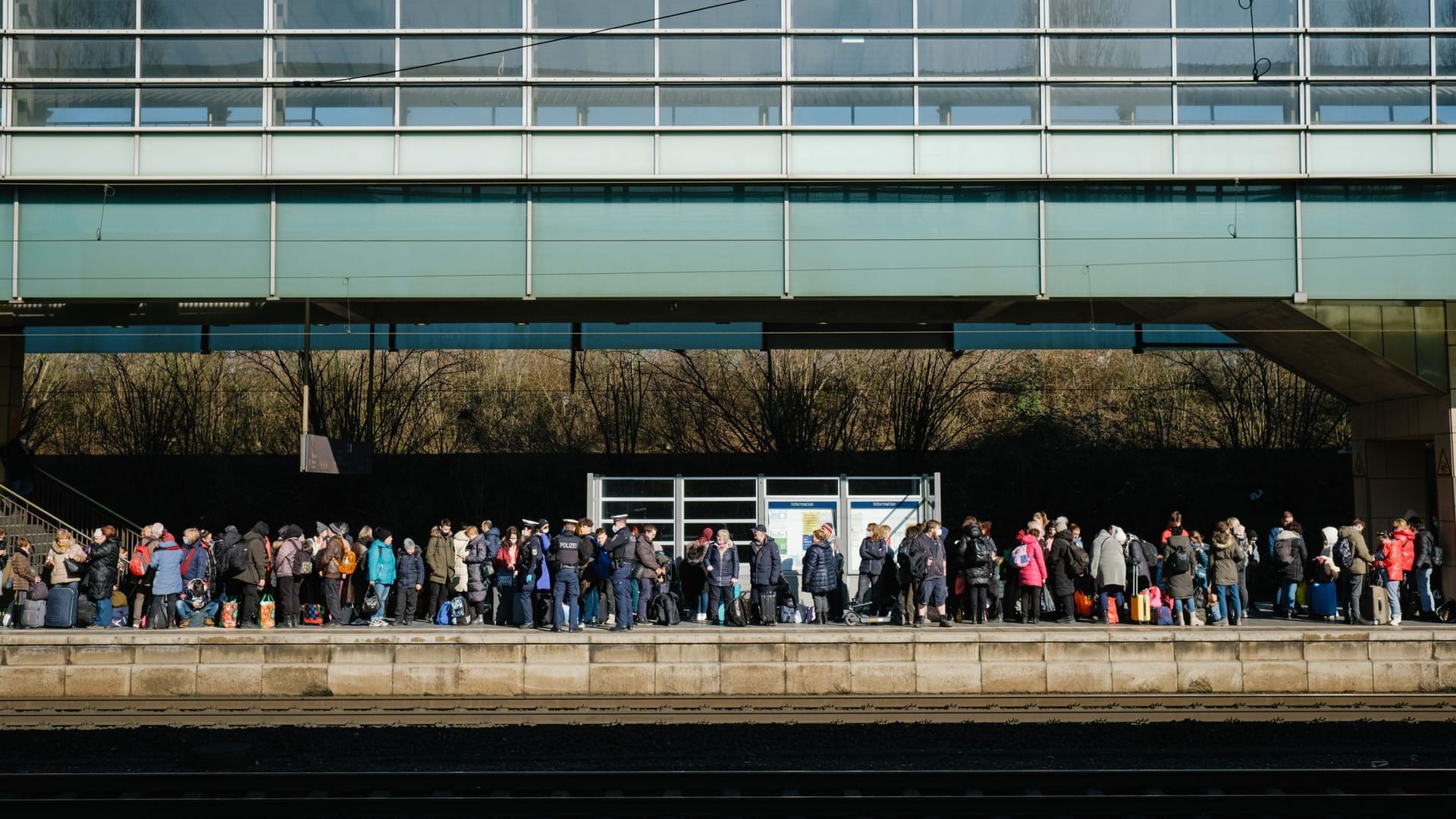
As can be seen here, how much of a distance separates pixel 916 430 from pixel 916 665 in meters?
18.8

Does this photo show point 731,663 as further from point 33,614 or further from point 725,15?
point 33,614

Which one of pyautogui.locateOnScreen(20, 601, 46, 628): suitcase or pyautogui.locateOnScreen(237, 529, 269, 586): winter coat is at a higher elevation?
pyautogui.locateOnScreen(237, 529, 269, 586): winter coat

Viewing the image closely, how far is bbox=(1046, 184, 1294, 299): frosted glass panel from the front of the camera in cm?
1767

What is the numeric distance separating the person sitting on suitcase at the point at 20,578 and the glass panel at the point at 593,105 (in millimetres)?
8980

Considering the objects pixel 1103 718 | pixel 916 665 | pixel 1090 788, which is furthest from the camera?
pixel 916 665

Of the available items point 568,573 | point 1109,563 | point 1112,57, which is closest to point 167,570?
point 568,573

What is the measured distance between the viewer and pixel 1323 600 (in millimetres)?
17656

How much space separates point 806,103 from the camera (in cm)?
1784

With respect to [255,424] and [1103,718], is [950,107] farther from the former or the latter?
[255,424]

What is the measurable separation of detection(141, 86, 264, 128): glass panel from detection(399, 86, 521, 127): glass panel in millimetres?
2121

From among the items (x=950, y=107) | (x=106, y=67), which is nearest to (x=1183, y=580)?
(x=950, y=107)

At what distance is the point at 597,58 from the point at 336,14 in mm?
3736

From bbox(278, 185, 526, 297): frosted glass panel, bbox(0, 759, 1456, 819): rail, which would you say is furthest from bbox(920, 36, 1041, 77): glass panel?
bbox(0, 759, 1456, 819): rail

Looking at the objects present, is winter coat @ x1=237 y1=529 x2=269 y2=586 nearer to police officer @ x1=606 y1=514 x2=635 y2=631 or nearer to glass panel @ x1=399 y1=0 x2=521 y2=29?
police officer @ x1=606 y1=514 x2=635 y2=631
